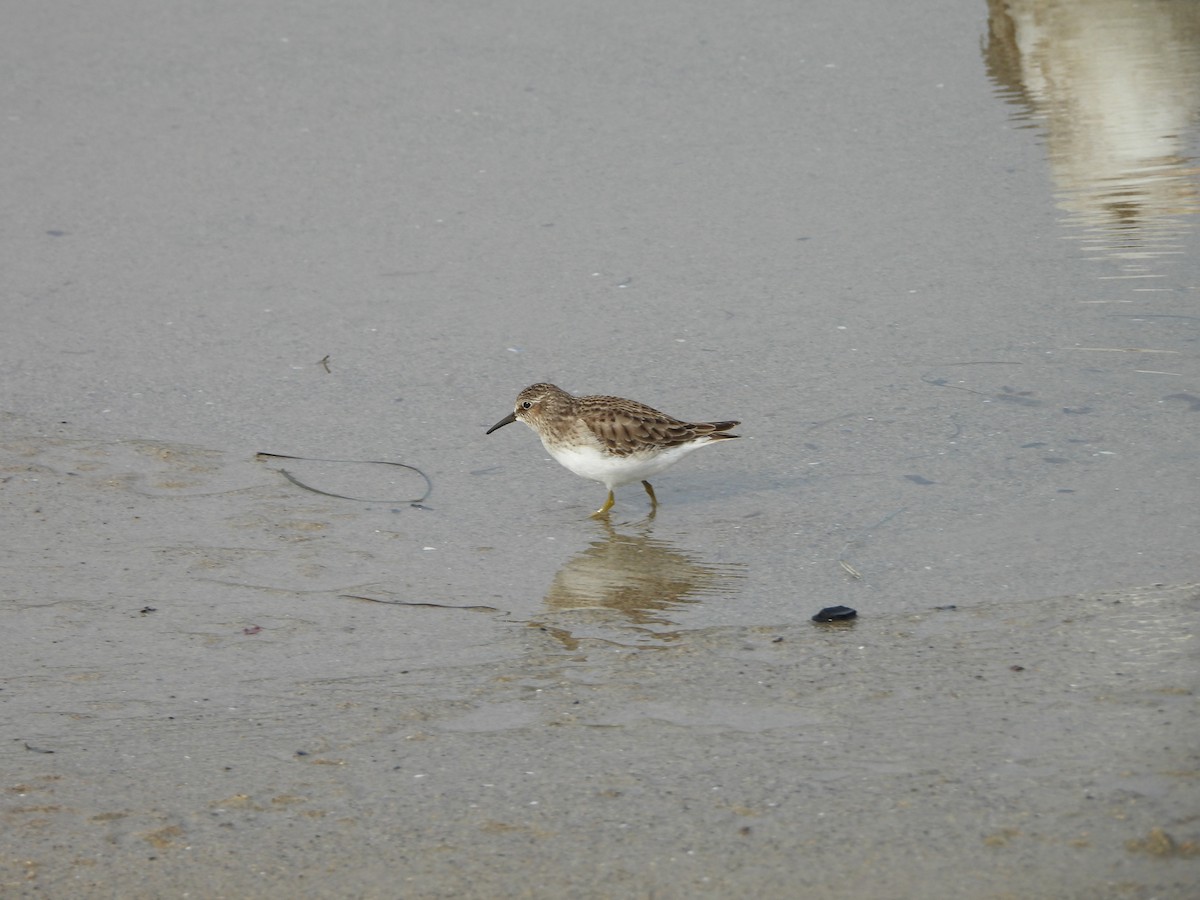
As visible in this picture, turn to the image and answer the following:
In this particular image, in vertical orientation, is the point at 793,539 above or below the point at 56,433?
below

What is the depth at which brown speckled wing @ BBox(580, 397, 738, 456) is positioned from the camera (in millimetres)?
6812

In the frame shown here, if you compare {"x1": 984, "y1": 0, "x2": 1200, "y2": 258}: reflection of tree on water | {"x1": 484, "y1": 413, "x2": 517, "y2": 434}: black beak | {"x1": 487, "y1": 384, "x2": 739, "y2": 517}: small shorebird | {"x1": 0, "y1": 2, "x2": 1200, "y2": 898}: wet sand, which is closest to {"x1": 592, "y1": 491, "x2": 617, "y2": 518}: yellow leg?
{"x1": 487, "y1": 384, "x2": 739, "y2": 517}: small shorebird

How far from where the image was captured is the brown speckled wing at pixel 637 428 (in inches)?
268

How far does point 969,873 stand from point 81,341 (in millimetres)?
6041

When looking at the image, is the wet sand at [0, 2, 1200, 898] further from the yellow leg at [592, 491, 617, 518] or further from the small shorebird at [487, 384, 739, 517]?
the small shorebird at [487, 384, 739, 517]

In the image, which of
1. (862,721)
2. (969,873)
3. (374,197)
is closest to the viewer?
(969,873)

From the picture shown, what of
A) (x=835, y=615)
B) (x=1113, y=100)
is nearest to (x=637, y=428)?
(x=835, y=615)

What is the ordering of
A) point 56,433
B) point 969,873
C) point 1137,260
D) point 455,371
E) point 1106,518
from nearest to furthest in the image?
point 969,873
point 1106,518
point 56,433
point 455,371
point 1137,260

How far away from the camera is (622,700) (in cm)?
507

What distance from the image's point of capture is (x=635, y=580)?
20.6ft

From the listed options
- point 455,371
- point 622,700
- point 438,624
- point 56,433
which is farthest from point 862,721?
point 56,433

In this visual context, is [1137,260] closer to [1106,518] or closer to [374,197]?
[1106,518]

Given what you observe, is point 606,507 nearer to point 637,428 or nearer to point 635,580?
point 637,428

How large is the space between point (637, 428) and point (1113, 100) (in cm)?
601
